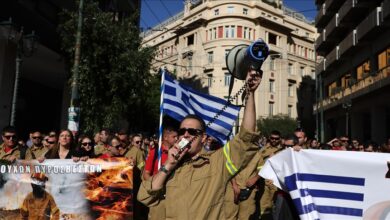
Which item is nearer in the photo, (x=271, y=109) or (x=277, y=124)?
(x=277, y=124)

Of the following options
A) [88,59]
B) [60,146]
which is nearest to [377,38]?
[88,59]

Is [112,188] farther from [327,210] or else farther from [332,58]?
[332,58]

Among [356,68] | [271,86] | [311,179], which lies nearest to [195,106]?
[311,179]

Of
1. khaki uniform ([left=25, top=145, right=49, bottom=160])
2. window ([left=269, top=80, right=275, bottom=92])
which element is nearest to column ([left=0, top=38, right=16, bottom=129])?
khaki uniform ([left=25, top=145, right=49, bottom=160])

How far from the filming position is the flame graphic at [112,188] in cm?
607

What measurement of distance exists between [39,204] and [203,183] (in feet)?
13.3

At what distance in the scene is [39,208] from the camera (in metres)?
6.01

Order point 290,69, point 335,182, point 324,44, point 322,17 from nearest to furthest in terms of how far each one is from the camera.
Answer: point 335,182 < point 324,44 < point 322,17 < point 290,69

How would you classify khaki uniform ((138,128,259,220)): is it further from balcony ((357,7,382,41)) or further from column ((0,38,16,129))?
balcony ((357,7,382,41))

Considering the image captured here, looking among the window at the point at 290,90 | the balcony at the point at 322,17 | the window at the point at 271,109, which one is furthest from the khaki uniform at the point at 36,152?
the window at the point at 290,90

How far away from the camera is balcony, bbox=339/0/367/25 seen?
28987 millimetres

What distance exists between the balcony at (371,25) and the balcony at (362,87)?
2469 mm

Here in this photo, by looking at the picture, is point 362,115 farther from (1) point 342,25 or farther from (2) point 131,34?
(2) point 131,34

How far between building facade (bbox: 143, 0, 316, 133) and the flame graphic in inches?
1868
